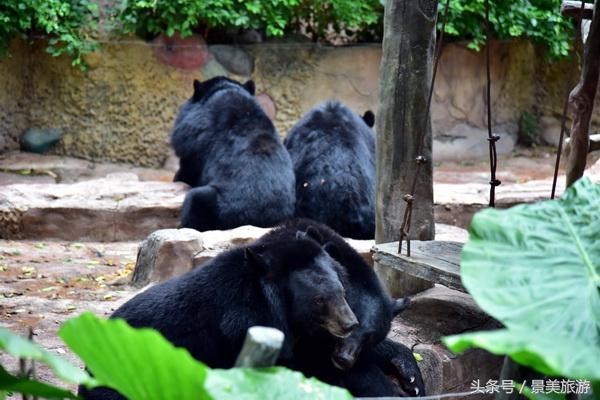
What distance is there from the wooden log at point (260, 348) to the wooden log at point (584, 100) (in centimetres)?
253

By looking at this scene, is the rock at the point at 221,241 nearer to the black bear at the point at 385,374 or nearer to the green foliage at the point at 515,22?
the black bear at the point at 385,374

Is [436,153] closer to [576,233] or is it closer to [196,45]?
[196,45]

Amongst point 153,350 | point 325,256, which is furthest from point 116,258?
point 153,350

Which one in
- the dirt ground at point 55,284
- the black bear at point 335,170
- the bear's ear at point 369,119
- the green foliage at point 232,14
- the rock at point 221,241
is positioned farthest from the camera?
the green foliage at point 232,14

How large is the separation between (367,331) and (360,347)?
10cm

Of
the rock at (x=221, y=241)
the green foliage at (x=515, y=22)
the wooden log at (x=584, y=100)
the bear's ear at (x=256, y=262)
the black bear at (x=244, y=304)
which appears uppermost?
the green foliage at (x=515, y=22)

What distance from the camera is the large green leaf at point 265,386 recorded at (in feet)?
7.55

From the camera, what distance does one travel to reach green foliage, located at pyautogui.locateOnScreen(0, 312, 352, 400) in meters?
2.03

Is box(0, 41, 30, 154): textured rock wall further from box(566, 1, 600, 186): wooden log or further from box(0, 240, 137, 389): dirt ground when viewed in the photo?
box(566, 1, 600, 186): wooden log

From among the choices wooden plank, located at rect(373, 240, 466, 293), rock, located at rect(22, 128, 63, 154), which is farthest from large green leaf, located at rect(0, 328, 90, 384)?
rock, located at rect(22, 128, 63, 154)

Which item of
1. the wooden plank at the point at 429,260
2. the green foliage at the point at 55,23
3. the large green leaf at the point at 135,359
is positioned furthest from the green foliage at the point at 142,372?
the green foliage at the point at 55,23

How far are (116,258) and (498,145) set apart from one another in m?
6.91

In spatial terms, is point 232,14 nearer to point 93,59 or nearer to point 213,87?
point 93,59

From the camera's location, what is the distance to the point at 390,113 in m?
5.34
